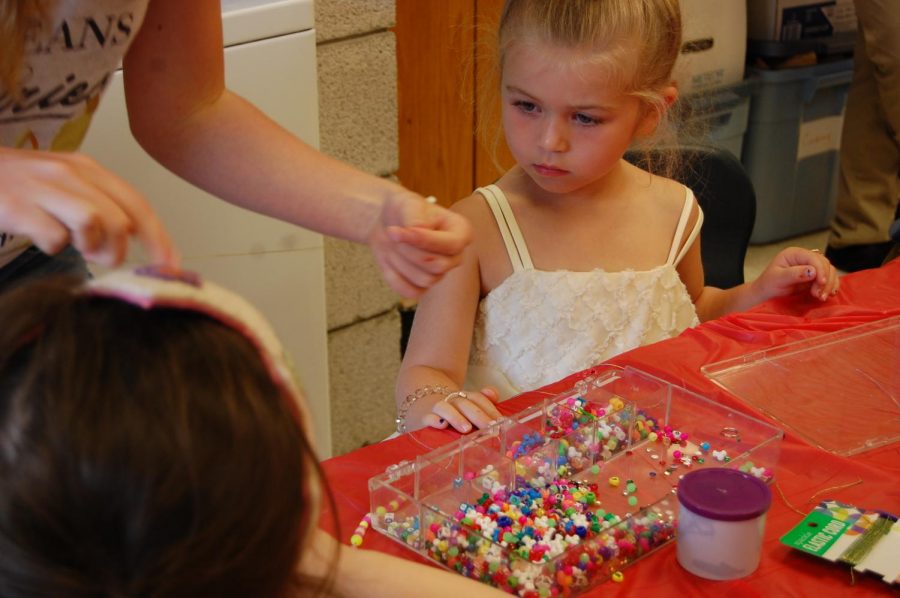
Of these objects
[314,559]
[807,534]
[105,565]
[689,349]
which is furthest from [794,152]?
[105,565]

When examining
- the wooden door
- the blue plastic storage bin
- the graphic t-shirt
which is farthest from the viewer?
the blue plastic storage bin

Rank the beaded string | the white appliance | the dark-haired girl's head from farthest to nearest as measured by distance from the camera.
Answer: the white appliance < the beaded string < the dark-haired girl's head

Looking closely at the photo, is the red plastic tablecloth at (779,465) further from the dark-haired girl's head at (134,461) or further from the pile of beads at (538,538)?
the dark-haired girl's head at (134,461)

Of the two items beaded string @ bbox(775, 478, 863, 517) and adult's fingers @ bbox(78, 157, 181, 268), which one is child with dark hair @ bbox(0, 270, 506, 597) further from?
beaded string @ bbox(775, 478, 863, 517)

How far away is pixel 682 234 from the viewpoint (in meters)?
1.74

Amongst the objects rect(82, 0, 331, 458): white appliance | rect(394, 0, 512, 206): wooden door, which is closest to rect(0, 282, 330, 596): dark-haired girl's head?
rect(82, 0, 331, 458): white appliance

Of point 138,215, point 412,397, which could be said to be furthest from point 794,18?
point 138,215

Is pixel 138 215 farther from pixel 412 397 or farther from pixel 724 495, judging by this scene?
pixel 412 397

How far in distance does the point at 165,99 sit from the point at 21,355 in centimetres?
61

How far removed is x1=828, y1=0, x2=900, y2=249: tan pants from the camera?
3.55 m

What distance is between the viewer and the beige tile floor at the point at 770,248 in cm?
371

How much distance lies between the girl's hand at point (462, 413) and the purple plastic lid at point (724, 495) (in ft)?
0.90

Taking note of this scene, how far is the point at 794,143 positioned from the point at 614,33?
2.48m

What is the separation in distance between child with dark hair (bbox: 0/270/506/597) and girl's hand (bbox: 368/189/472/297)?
276 mm
